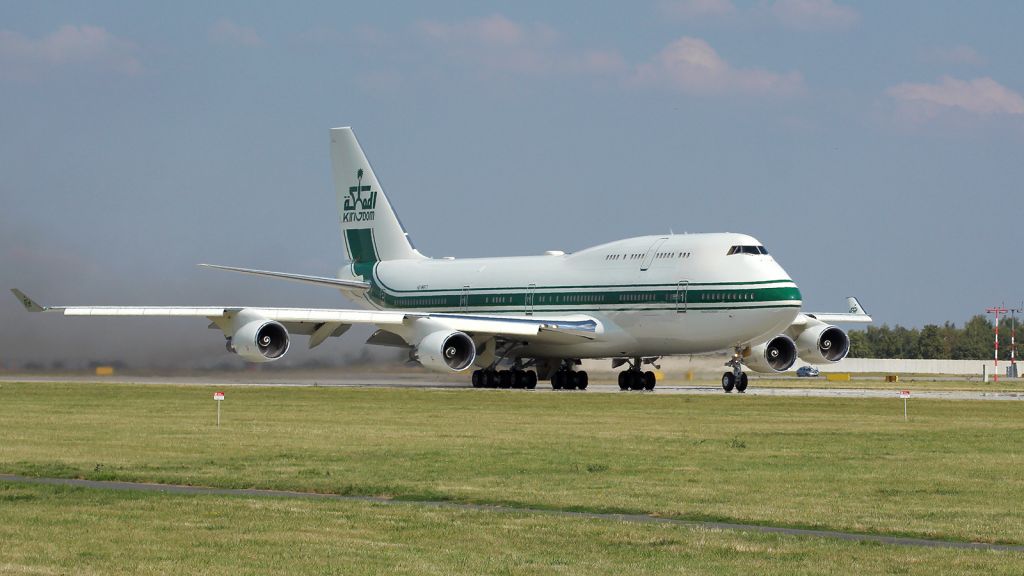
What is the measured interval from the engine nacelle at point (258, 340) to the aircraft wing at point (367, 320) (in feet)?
1.02

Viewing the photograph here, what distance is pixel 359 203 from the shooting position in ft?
225

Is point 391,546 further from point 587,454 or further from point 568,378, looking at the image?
point 568,378

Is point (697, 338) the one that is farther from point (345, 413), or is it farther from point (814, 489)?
point (814, 489)

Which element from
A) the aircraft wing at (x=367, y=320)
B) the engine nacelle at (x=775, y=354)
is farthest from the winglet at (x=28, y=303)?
the engine nacelle at (x=775, y=354)

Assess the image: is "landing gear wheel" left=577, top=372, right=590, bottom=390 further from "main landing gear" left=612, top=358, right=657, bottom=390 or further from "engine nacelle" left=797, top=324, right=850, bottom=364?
"engine nacelle" left=797, top=324, right=850, bottom=364

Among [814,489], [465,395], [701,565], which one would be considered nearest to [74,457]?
[814,489]

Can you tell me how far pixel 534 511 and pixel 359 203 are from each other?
172 ft

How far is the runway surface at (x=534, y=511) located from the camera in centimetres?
1477

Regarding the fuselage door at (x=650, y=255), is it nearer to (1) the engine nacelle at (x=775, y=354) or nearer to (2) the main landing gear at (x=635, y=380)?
(2) the main landing gear at (x=635, y=380)

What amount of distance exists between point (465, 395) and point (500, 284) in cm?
1245

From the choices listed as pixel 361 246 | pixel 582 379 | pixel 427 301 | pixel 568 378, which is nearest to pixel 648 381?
pixel 582 379

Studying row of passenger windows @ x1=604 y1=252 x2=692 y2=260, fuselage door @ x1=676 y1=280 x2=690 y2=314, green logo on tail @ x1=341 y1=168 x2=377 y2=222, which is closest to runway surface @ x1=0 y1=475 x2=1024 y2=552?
fuselage door @ x1=676 y1=280 x2=690 y2=314

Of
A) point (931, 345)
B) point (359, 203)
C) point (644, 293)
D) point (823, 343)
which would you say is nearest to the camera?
point (644, 293)

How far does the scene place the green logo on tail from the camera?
6819cm
